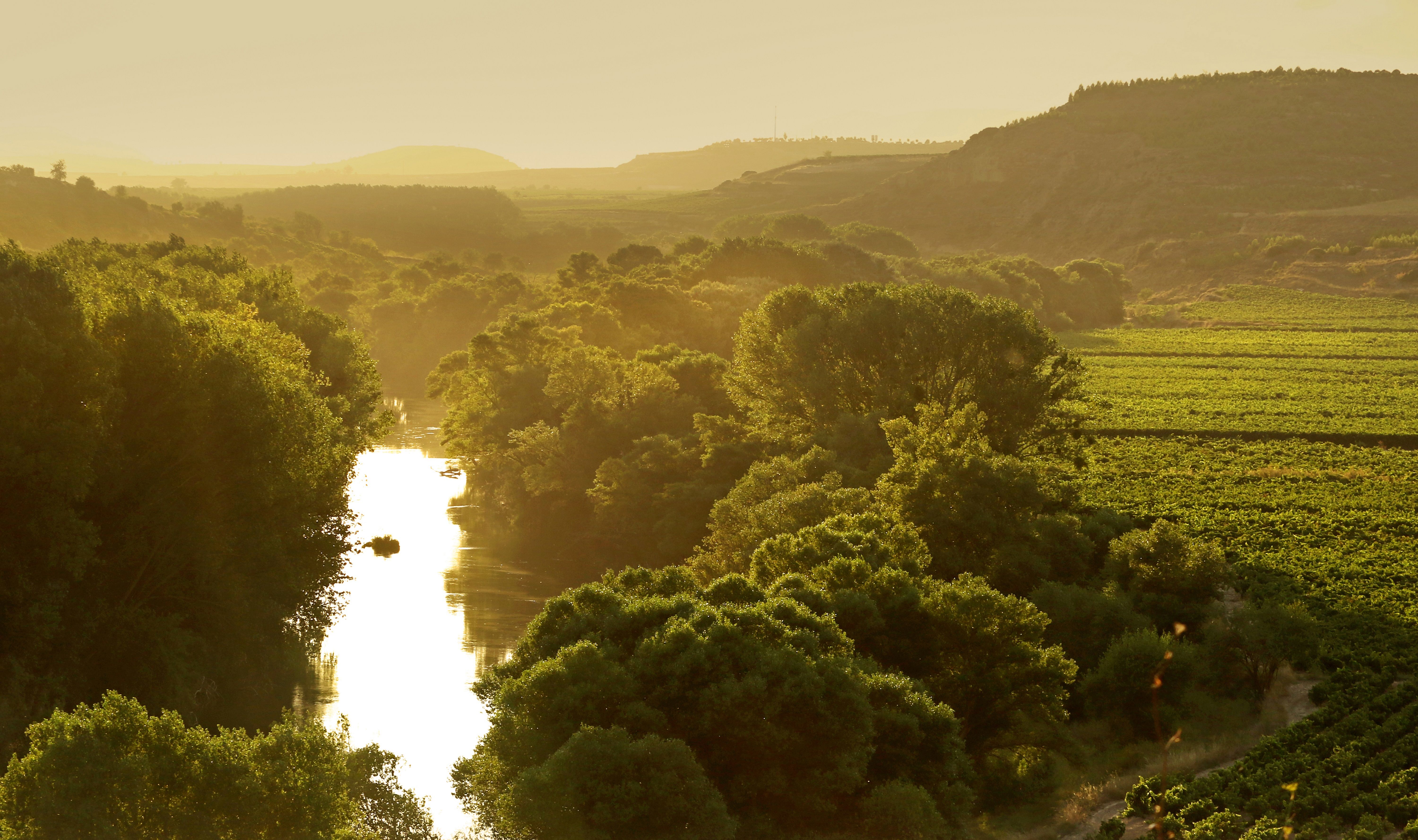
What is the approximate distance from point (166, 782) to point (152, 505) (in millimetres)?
16456

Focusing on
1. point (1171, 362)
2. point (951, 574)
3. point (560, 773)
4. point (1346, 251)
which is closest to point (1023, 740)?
point (951, 574)

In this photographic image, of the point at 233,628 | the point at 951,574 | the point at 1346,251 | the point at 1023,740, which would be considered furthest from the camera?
the point at 1346,251

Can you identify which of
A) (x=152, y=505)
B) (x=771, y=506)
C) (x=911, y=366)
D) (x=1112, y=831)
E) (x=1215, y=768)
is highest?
(x=911, y=366)

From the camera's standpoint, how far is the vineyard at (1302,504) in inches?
1170

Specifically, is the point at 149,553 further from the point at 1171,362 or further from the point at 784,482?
the point at 1171,362

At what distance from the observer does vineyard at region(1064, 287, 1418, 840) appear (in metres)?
29.7

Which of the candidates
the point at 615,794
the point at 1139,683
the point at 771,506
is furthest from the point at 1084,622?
the point at 615,794

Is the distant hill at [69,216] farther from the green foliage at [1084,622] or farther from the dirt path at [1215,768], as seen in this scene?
the dirt path at [1215,768]

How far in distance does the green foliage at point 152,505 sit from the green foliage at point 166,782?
11738 mm

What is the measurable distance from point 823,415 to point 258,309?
33841 mm

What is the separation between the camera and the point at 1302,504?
61.7 meters

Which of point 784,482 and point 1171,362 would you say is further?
point 1171,362

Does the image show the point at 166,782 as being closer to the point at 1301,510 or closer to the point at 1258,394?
the point at 1301,510

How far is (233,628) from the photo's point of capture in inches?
1561
